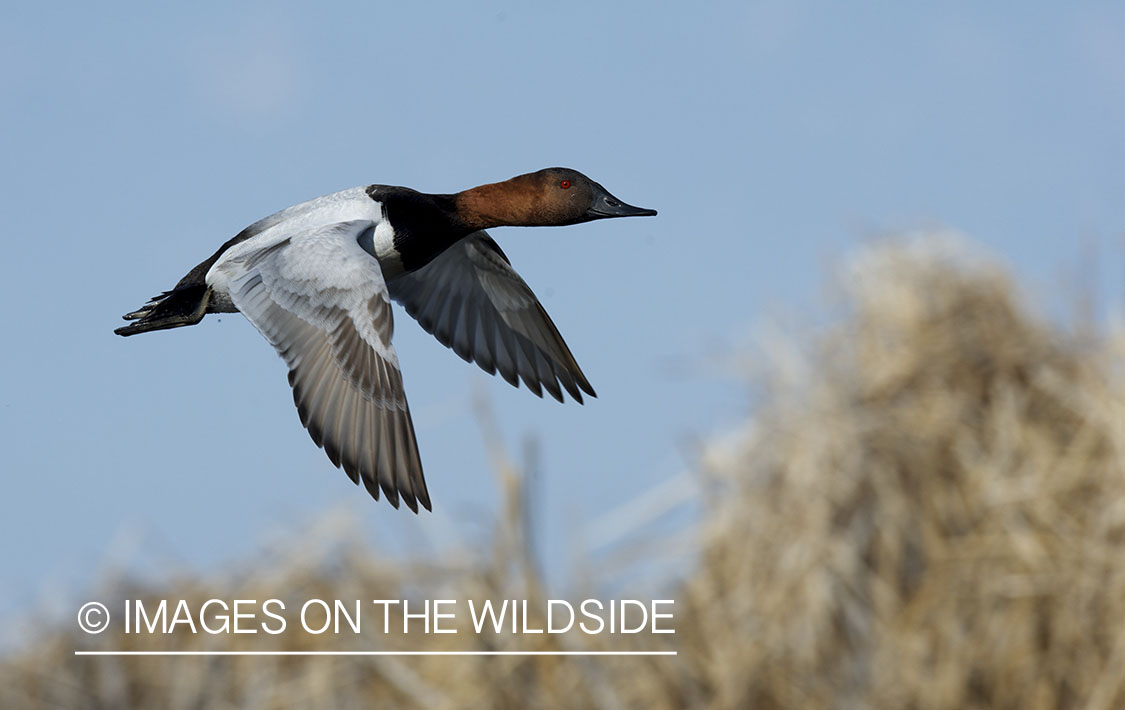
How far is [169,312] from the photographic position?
2857 mm

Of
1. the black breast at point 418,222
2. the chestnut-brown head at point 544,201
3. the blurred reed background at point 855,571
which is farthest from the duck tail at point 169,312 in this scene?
the blurred reed background at point 855,571

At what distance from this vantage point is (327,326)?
8.89 feet

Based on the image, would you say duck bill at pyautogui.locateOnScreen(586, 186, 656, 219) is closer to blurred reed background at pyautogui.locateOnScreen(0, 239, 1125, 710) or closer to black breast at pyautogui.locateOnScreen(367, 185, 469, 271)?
black breast at pyautogui.locateOnScreen(367, 185, 469, 271)

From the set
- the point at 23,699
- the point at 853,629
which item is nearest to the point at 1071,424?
the point at 853,629

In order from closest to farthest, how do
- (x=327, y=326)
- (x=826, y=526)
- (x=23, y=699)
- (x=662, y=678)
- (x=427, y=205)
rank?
1. (x=327, y=326)
2. (x=427, y=205)
3. (x=662, y=678)
4. (x=826, y=526)
5. (x=23, y=699)

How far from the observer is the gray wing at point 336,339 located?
102 inches

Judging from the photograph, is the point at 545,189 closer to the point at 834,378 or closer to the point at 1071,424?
the point at 834,378

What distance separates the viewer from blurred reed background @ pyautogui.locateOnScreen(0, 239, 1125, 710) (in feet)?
19.4

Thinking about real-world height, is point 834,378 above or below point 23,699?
above

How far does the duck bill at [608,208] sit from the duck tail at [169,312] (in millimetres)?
908

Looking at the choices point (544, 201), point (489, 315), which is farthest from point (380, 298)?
point (489, 315)

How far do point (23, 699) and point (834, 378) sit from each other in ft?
14.8

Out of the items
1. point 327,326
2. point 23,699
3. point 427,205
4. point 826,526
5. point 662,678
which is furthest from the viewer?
point 23,699

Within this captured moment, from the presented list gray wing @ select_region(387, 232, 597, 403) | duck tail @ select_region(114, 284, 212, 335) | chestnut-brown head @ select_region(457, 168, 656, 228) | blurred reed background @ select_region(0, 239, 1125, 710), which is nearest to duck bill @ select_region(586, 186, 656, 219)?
chestnut-brown head @ select_region(457, 168, 656, 228)
